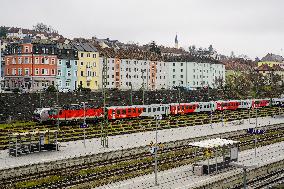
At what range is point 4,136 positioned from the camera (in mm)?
49719

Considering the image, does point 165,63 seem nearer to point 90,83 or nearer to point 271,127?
point 90,83

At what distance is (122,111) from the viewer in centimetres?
6588

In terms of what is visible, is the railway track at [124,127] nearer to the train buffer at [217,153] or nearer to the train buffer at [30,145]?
the train buffer at [30,145]

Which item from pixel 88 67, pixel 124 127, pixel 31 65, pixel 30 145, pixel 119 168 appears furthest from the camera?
pixel 88 67

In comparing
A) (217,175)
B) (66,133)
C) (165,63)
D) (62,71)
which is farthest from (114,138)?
(165,63)

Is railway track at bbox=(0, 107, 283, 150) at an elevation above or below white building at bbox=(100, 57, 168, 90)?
below

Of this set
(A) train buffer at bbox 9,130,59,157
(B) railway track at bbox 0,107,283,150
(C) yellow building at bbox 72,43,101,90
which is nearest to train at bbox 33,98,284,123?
(B) railway track at bbox 0,107,283,150

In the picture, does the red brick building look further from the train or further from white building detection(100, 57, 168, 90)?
the train

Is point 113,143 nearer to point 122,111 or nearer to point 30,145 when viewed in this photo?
point 30,145

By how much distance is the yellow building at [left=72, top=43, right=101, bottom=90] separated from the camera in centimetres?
10269

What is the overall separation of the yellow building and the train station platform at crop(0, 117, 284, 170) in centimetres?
4486

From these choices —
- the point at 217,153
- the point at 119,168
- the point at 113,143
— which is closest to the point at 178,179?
the point at 217,153

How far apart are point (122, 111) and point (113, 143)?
1928 cm

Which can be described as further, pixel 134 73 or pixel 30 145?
A: pixel 134 73
